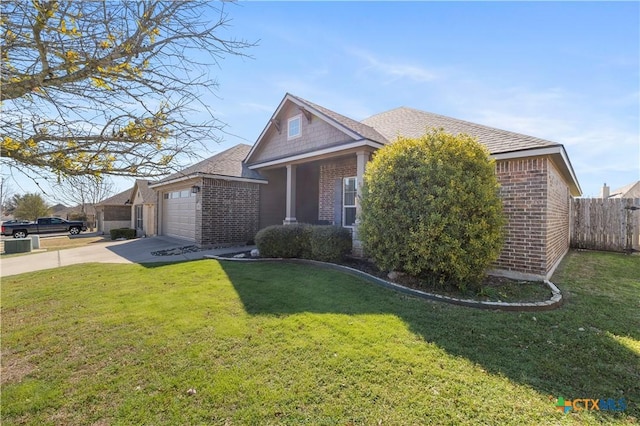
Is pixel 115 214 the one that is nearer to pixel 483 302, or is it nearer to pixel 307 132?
pixel 307 132

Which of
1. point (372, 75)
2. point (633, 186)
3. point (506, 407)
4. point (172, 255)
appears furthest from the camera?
point (633, 186)

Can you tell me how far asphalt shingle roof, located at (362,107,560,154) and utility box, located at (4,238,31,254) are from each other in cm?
1753

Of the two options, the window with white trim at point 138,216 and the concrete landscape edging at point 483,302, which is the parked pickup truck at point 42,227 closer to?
the window with white trim at point 138,216

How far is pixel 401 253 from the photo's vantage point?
5773 mm

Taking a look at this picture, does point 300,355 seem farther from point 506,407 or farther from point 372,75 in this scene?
point 372,75

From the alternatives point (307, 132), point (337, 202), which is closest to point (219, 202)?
point (307, 132)

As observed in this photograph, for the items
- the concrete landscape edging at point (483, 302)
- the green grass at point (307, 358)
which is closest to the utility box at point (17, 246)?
the green grass at point (307, 358)

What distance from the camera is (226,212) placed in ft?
40.5

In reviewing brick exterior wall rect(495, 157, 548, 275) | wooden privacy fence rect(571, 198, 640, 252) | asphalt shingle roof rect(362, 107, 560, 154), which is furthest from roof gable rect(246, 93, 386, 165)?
wooden privacy fence rect(571, 198, 640, 252)

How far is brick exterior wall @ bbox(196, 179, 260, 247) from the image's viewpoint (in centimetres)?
1173

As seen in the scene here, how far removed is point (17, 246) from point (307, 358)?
17872 millimetres

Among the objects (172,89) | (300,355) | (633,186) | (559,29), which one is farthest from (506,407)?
(633,186)

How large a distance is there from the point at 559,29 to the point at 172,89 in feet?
27.9

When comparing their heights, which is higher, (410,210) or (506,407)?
(410,210)
